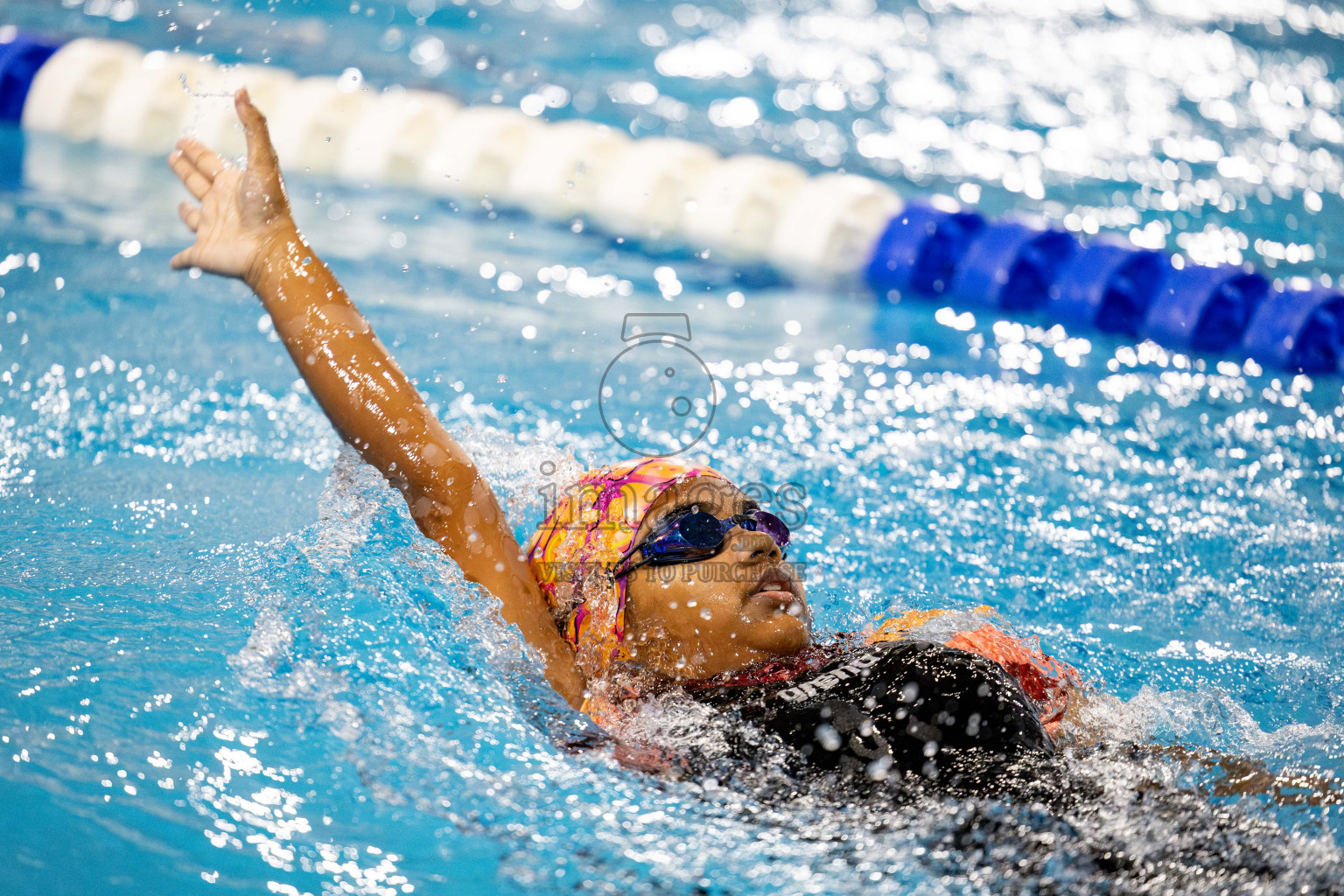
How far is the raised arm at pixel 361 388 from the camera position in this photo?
2.06m

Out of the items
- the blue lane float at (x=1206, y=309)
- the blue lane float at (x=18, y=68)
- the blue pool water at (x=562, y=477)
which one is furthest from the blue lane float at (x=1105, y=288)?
the blue lane float at (x=18, y=68)

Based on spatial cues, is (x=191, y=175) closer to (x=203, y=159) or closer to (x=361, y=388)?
(x=203, y=159)

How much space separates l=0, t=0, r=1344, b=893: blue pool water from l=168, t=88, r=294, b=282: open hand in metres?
0.41

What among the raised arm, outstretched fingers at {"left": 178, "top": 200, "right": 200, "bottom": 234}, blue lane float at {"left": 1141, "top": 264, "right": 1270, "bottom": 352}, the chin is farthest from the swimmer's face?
blue lane float at {"left": 1141, "top": 264, "right": 1270, "bottom": 352}

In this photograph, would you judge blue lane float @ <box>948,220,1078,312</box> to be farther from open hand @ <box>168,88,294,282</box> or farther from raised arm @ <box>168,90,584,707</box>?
open hand @ <box>168,88,294,282</box>

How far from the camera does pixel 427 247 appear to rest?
5051mm

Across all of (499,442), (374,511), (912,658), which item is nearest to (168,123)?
(499,442)

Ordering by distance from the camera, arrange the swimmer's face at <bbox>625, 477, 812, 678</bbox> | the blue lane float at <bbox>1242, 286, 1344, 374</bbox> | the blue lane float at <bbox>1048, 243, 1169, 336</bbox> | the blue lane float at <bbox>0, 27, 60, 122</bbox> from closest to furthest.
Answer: the swimmer's face at <bbox>625, 477, 812, 678</bbox>, the blue lane float at <bbox>1242, 286, 1344, 374</bbox>, the blue lane float at <bbox>1048, 243, 1169, 336</bbox>, the blue lane float at <bbox>0, 27, 60, 122</bbox>

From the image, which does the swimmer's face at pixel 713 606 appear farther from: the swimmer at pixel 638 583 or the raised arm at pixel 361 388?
the raised arm at pixel 361 388

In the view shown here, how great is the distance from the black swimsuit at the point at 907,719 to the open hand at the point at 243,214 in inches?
45.6

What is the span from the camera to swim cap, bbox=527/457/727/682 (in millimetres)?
2158

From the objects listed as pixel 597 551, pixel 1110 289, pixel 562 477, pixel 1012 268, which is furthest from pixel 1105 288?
pixel 597 551

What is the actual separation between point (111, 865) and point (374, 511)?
31.9 inches

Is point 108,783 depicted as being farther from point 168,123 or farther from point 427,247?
point 168,123
